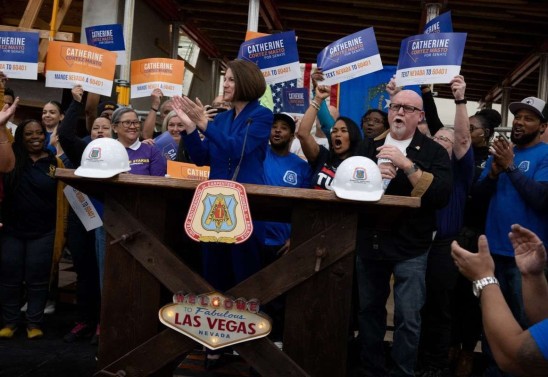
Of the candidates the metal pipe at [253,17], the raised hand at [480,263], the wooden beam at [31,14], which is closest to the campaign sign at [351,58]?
the raised hand at [480,263]

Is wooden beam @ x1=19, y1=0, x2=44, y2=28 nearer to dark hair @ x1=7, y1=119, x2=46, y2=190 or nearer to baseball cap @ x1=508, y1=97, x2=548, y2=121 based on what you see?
dark hair @ x1=7, y1=119, x2=46, y2=190

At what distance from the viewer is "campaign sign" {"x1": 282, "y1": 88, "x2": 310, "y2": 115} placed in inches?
221

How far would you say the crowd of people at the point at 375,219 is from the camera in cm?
333

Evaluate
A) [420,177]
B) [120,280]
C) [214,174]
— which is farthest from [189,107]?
[420,177]

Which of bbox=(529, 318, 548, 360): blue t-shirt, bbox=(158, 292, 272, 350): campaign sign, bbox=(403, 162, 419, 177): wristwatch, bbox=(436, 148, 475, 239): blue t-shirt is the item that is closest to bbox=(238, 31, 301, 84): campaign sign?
bbox=(436, 148, 475, 239): blue t-shirt

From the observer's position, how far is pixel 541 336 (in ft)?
5.84

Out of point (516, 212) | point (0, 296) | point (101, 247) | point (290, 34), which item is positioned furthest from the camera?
point (290, 34)

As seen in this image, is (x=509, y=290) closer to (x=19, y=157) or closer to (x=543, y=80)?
(x=19, y=157)

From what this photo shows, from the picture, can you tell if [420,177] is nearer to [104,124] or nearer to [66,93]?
[104,124]

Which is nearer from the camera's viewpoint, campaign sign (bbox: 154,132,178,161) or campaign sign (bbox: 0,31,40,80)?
campaign sign (bbox: 154,132,178,161)

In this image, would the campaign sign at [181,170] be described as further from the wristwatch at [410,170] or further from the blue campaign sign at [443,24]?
the blue campaign sign at [443,24]

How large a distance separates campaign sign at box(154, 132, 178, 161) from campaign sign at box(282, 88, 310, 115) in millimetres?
1142

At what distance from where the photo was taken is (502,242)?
153 inches

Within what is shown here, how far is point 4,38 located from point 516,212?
14.6 feet
